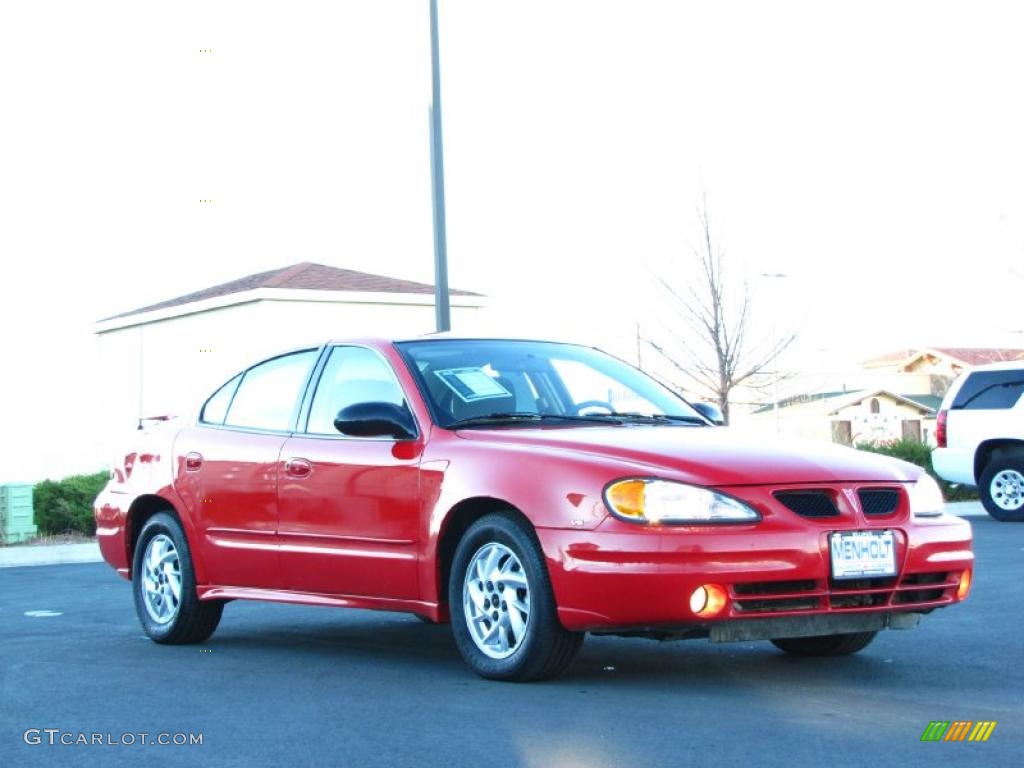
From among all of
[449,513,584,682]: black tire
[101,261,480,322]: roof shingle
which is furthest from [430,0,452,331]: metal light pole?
[101,261,480,322]: roof shingle

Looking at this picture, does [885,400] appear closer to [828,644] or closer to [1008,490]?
[1008,490]

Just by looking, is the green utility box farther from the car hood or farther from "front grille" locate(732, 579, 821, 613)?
"front grille" locate(732, 579, 821, 613)

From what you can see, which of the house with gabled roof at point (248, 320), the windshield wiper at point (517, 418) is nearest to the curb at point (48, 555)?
the windshield wiper at point (517, 418)

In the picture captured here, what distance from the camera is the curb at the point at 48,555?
16.8 metres

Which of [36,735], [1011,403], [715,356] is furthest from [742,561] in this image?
[715,356]

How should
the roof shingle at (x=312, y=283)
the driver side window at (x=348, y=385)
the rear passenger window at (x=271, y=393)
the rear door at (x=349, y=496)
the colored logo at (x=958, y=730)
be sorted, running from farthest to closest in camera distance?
the roof shingle at (x=312, y=283)
the rear passenger window at (x=271, y=393)
the driver side window at (x=348, y=385)
the rear door at (x=349, y=496)
the colored logo at (x=958, y=730)

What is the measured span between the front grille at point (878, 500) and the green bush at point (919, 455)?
59.9 feet

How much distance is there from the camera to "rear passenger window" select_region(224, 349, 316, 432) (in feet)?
28.4

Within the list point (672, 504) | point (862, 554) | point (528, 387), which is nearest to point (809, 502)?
point (862, 554)

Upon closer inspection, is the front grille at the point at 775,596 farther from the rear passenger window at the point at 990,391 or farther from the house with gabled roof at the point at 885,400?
the house with gabled roof at the point at 885,400

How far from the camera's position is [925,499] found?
23.6ft

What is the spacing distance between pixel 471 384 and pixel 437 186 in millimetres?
9932

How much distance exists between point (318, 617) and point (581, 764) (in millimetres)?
5403

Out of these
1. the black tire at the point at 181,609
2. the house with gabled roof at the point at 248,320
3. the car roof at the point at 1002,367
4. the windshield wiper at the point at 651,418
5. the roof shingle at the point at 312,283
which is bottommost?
the black tire at the point at 181,609
